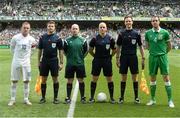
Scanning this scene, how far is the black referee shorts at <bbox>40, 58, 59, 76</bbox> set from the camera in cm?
1252

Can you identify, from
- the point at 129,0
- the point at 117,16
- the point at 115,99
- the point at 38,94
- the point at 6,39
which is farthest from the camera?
the point at 129,0

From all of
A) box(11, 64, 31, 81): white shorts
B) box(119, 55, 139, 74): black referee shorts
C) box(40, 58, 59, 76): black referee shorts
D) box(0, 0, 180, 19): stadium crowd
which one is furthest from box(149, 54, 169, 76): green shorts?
box(0, 0, 180, 19): stadium crowd

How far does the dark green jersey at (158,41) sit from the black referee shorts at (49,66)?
254 cm

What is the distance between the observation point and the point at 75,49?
41.2ft

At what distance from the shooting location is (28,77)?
1234cm

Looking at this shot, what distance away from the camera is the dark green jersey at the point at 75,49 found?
494 inches

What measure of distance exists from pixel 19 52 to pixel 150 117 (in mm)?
3924

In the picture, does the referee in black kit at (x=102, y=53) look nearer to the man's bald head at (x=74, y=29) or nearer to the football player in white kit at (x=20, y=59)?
the man's bald head at (x=74, y=29)

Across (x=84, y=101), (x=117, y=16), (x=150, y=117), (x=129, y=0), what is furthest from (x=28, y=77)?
(x=129, y=0)

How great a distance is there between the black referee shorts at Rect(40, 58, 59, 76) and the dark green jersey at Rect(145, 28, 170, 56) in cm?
254

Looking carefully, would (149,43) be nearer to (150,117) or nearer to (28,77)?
(150,117)

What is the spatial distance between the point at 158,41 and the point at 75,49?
219 centimetres

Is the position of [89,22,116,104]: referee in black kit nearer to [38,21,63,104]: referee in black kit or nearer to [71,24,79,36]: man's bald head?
[71,24,79,36]: man's bald head

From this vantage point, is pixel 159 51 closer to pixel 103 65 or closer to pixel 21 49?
pixel 103 65
